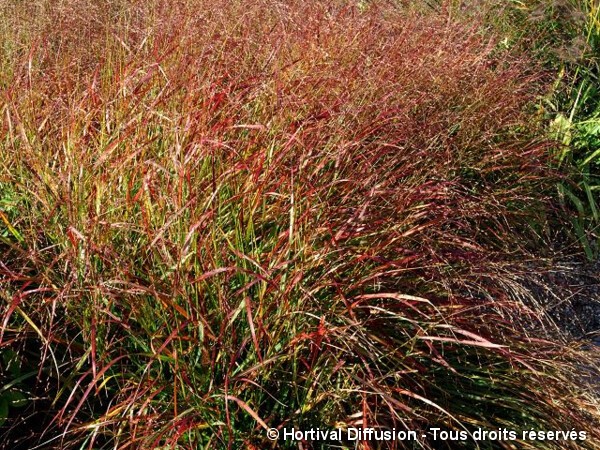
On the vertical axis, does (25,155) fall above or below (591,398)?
above

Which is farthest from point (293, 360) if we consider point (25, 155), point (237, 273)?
point (25, 155)

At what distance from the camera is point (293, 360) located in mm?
1934

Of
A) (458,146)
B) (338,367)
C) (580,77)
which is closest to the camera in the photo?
(338,367)

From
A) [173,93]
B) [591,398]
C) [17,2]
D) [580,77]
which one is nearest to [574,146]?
[580,77]

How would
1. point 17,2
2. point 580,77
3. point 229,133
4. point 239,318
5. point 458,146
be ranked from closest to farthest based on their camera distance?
point 239,318 < point 229,133 < point 458,146 < point 17,2 < point 580,77

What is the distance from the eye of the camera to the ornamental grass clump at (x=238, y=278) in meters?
1.92

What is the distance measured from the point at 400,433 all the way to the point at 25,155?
1389mm

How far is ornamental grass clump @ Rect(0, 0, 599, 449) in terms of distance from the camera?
1.92 m

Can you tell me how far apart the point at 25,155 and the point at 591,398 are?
6.02ft

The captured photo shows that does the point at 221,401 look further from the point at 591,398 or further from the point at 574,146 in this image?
the point at 574,146

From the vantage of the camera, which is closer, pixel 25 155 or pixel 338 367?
pixel 338 367

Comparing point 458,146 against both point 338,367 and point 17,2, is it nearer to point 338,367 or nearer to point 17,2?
point 338,367

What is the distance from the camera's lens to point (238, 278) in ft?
6.82

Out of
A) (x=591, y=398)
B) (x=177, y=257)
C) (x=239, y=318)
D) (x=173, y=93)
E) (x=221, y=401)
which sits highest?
(x=173, y=93)
